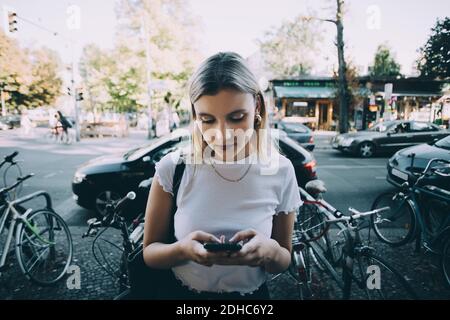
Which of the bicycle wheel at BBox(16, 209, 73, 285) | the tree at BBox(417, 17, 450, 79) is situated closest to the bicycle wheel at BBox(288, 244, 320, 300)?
the bicycle wheel at BBox(16, 209, 73, 285)

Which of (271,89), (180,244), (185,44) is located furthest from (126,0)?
(180,244)

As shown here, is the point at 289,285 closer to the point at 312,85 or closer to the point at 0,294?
the point at 0,294

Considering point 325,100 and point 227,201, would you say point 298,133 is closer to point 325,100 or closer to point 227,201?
point 227,201

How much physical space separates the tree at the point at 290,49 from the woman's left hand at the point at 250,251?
107 feet

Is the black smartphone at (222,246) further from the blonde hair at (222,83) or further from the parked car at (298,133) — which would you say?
the parked car at (298,133)

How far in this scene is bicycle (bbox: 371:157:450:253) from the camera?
3426 millimetres

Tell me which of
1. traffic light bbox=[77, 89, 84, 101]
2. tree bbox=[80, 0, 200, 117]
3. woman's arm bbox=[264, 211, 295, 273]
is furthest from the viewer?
tree bbox=[80, 0, 200, 117]

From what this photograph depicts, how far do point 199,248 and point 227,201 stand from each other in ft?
Result: 0.72

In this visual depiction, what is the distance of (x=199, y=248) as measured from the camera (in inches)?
40.9

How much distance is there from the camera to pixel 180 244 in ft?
3.62

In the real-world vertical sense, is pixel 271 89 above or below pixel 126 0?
below

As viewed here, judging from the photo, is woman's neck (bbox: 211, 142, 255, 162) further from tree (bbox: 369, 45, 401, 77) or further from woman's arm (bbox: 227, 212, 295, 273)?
tree (bbox: 369, 45, 401, 77)

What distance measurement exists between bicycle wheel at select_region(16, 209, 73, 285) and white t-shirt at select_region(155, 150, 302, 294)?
2.27 m

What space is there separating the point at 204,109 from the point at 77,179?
174 inches
